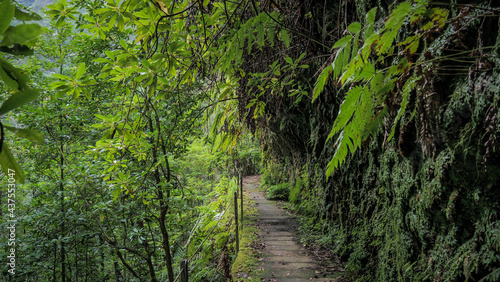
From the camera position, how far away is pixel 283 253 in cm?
466

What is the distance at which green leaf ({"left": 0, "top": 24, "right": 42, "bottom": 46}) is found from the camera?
1.94ft

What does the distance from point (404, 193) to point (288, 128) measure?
4.27 metres

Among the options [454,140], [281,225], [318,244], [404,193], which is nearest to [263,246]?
[318,244]

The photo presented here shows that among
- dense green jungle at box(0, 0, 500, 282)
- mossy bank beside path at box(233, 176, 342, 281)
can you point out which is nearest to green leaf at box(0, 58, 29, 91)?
dense green jungle at box(0, 0, 500, 282)

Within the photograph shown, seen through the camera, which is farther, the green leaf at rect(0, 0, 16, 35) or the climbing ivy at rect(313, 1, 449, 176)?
the climbing ivy at rect(313, 1, 449, 176)

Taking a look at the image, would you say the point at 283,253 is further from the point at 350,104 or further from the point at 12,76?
the point at 12,76

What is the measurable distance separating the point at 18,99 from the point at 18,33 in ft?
0.49

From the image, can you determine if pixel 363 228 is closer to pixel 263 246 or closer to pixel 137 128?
pixel 263 246

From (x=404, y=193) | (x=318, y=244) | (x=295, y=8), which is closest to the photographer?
(x=404, y=193)

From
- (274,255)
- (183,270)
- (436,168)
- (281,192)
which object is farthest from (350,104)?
(281,192)

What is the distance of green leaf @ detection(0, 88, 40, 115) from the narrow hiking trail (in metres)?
3.79

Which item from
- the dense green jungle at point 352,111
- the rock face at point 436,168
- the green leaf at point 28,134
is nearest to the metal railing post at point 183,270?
the dense green jungle at point 352,111

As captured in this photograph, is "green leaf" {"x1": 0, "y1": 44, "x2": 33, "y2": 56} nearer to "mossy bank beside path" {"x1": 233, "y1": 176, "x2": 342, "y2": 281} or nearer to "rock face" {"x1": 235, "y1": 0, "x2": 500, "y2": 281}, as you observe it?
"rock face" {"x1": 235, "y1": 0, "x2": 500, "y2": 281}

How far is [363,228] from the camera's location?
11.7 feet
